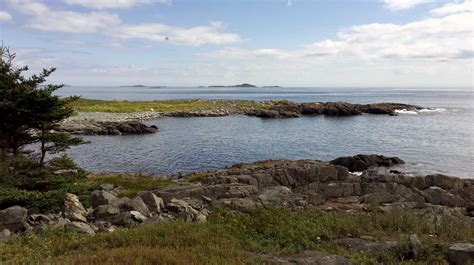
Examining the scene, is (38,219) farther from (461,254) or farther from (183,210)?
(461,254)

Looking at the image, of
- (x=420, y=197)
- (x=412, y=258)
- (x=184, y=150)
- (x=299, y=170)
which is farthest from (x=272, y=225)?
(x=184, y=150)

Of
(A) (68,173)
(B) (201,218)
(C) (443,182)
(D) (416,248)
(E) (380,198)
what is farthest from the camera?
(C) (443,182)

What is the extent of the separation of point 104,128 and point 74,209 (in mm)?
51231

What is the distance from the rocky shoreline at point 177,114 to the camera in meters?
62.8

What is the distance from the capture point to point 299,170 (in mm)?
26641

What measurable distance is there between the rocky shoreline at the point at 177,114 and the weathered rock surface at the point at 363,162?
1414 inches

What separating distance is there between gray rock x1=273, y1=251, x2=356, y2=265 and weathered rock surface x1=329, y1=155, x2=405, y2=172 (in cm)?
2843

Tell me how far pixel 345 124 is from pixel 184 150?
135 feet

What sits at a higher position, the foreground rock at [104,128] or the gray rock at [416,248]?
the gray rock at [416,248]

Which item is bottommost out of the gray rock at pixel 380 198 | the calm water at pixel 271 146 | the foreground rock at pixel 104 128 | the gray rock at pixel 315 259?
the calm water at pixel 271 146

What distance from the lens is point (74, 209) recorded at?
46.8ft

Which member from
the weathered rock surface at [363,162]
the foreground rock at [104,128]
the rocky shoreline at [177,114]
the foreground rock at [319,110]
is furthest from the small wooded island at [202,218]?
the foreground rock at [319,110]

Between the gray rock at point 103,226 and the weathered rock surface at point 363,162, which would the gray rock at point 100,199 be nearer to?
the gray rock at point 103,226

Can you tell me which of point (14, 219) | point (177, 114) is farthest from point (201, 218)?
point (177, 114)
